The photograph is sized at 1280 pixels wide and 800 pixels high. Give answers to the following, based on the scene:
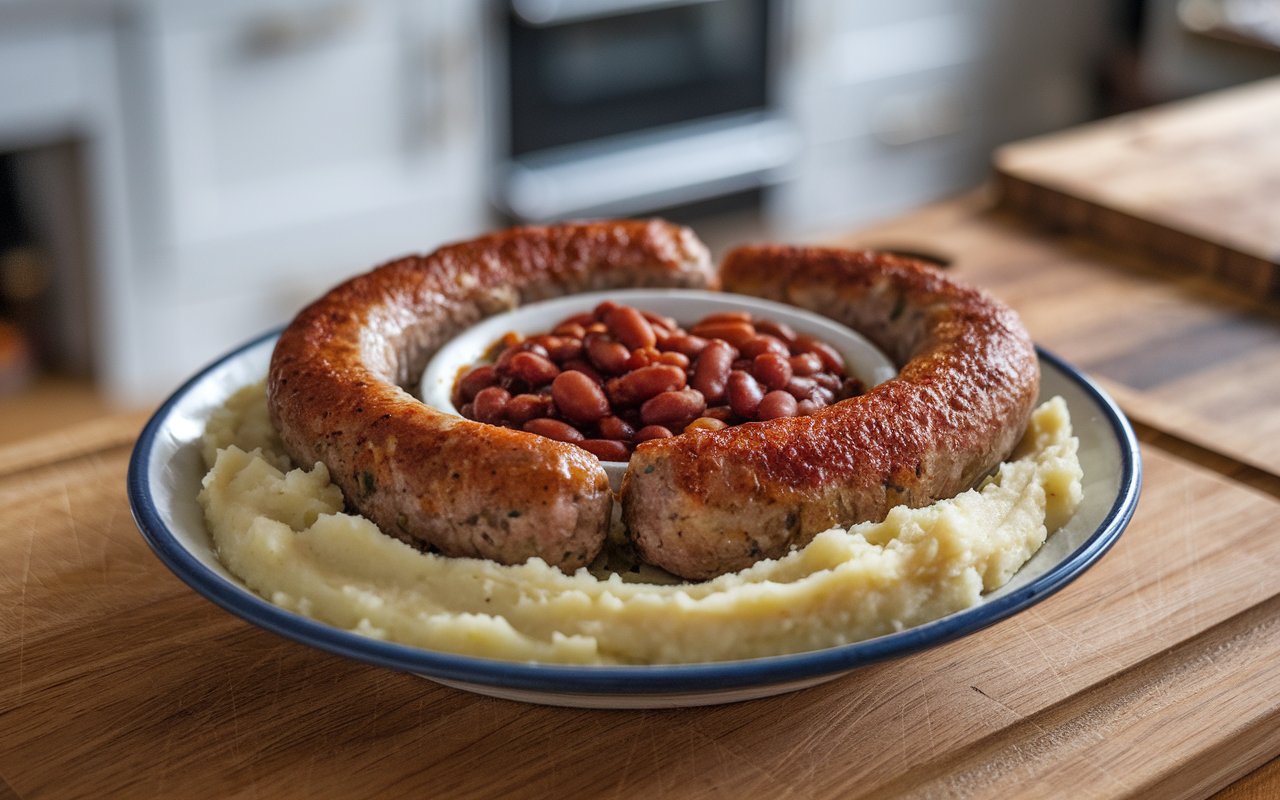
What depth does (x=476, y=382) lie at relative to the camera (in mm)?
2105

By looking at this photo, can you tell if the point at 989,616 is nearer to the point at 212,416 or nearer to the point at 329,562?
the point at 329,562

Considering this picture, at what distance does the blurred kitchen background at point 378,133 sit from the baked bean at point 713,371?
285cm

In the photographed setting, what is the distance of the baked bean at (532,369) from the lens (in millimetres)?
2070

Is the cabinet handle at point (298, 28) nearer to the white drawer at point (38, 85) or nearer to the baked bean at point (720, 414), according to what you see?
the white drawer at point (38, 85)

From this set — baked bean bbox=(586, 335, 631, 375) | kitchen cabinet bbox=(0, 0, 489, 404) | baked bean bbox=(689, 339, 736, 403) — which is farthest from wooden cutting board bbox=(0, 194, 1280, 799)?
kitchen cabinet bbox=(0, 0, 489, 404)

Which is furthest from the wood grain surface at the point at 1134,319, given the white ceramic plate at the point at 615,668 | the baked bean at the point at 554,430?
the baked bean at the point at 554,430

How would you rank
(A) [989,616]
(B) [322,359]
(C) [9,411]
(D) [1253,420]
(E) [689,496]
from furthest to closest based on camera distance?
(C) [9,411] → (D) [1253,420] → (B) [322,359] → (E) [689,496] → (A) [989,616]

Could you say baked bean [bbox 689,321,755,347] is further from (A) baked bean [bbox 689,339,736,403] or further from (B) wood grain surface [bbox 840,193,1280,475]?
(B) wood grain surface [bbox 840,193,1280,475]

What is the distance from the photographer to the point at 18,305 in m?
4.70

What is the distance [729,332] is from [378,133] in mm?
3114

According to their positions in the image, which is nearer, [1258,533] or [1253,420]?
[1258,533]

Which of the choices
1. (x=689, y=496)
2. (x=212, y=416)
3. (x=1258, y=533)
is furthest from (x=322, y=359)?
(x=1258, y=533)

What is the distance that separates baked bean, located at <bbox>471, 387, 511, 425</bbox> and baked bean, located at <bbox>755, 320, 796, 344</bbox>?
480mm

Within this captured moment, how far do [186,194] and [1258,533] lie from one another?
3607mm
